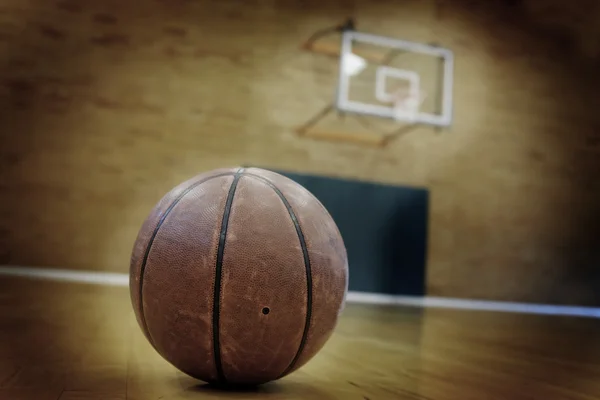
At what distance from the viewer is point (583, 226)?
22.3 ft

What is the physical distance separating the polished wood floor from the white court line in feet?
6.96

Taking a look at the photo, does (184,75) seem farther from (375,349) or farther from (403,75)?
(375,349)

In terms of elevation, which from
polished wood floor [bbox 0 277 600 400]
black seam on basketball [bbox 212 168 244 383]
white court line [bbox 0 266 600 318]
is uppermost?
black seam on basketball [bbox 212 168 244 383]

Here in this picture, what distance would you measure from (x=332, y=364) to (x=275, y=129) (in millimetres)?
4342

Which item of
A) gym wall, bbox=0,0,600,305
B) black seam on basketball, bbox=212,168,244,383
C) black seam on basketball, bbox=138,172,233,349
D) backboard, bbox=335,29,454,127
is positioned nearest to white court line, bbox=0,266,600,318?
gym wall, bbox=0,0,600,305

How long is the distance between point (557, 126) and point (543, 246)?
1.48m

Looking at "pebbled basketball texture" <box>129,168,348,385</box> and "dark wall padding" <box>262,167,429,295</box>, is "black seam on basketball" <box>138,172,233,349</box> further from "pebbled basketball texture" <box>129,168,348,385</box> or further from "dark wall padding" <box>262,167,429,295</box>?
"dark wall padding" <box>262,167,429,295</box>

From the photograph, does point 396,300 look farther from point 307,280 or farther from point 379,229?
point 307,280

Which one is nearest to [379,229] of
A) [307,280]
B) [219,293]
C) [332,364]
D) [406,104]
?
[406,104]

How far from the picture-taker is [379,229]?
6027 mm

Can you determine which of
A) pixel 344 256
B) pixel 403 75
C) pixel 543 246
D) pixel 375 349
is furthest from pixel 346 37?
pixel 344 256

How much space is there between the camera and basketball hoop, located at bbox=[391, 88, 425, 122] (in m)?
5.99

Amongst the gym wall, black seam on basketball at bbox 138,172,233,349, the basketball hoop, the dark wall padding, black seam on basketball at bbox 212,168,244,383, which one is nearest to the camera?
black seam on basketball at bbox 212,168,244,383

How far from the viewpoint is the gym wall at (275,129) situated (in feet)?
17.8
